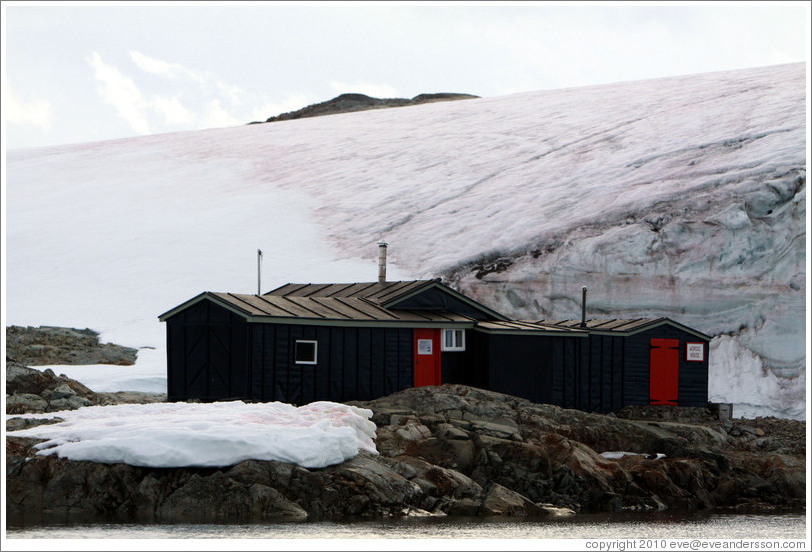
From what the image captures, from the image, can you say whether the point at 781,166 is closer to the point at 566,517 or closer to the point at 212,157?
the point at 566,517

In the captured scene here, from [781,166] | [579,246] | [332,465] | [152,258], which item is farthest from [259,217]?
[332,465]

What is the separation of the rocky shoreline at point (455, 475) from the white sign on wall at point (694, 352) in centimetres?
433

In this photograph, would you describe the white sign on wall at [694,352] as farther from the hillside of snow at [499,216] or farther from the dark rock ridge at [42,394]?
the dark rock ridge at [42,394]

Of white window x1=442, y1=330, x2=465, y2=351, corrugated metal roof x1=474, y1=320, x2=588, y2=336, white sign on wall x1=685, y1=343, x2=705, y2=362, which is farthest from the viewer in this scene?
white sign on wall x1=685, y1=343, x2=705, y2=362

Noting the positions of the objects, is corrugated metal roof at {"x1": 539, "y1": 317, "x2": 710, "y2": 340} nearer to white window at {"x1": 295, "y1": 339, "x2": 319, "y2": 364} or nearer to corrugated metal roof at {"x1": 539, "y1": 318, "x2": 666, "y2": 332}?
corrugated metal roof at {"x1": 539, "y1": 318, "x2": 666, "y2": 332}

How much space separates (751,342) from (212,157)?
142 feet

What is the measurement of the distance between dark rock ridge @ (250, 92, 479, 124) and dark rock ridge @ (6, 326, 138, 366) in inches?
2794

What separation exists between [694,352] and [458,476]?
13.2 meters

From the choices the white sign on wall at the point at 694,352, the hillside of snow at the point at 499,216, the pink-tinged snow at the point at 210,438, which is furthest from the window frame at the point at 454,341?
the hillside of snow at the point at 499,216

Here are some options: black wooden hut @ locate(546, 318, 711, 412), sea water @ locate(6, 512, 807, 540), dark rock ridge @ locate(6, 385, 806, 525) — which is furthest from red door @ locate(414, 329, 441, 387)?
sea water @ locate(6, 512, 807, 540)

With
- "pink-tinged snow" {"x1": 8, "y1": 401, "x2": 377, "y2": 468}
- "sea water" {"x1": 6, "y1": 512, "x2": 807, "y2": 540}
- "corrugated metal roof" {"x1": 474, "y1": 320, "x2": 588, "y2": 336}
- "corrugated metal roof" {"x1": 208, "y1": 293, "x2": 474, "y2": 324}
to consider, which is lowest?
"sea water" {"x1": 6, "y1": 512, "x2": 807, "y2": 540}

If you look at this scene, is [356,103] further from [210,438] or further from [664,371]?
[210,438]

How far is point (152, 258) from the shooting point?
186 feet

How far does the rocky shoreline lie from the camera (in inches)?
797
